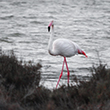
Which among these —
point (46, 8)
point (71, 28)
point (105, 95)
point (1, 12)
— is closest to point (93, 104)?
point (105, 95)

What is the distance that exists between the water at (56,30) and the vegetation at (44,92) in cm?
58

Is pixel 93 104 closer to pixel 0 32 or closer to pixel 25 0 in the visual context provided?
pixel 0 32

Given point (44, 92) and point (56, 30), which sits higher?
point (44, 92)

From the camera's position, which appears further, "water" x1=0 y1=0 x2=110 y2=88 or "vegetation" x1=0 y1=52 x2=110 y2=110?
"water" x1=0 y1=0 x2=110 y2=88

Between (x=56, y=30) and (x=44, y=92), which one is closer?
(x=44, y=92)

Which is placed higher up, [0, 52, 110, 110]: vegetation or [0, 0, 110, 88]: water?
[0, 52, 110, 110]: vegetation

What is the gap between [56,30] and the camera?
62.9 feet

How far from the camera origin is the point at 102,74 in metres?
5.79

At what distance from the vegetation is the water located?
1.91 feet

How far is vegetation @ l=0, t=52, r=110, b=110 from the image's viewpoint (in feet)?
15.9

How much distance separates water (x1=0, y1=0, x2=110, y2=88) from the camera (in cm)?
1107

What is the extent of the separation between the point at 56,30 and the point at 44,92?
44.2 ft

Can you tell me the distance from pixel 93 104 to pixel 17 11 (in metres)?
22.8

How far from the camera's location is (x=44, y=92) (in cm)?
591
